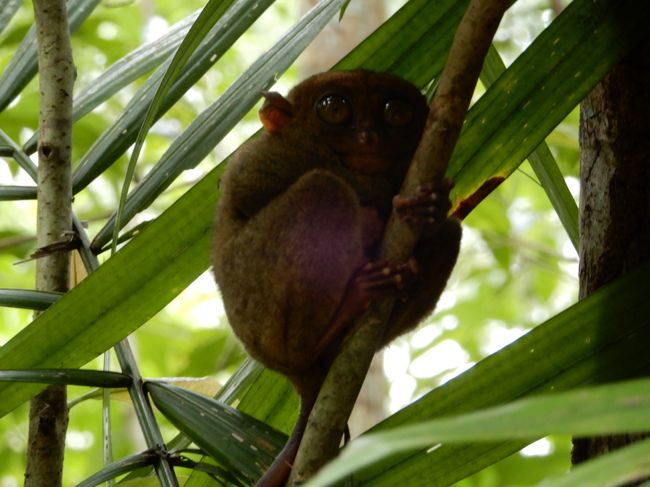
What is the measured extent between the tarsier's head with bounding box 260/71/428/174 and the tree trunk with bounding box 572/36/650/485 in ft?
2.31

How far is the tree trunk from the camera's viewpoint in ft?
7.51

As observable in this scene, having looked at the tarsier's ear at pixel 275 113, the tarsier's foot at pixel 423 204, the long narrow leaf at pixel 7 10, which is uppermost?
the long narrow leaf at pixel 7 10

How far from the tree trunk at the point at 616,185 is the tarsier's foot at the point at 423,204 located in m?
0.40

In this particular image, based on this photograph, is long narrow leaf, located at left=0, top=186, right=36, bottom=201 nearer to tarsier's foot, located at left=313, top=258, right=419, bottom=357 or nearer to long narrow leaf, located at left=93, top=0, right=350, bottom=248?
long narrow leaf, located at left=93, top=0, right=350, bottom=248

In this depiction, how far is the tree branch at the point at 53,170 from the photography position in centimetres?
255

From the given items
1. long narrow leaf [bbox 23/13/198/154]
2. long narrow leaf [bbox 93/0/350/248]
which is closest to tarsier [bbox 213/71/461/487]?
long narrow leaf [bbox 93/0/350/248]

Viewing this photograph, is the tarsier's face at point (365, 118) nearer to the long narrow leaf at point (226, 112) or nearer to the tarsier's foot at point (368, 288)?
the long narrow leaf at point (226, 112)

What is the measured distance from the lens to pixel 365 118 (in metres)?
3.05

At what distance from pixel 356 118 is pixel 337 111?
6cm

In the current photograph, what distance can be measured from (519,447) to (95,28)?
4.43m

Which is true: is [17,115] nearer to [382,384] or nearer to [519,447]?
[382,384]

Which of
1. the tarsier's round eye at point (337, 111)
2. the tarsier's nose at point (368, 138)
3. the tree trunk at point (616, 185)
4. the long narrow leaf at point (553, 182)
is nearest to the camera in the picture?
the tree trunk at point (616, 185)

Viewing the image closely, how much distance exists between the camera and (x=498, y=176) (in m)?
2.47

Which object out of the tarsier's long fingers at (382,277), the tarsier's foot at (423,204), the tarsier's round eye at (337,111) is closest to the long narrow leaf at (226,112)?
the tarsier's round eye at (337,111)
